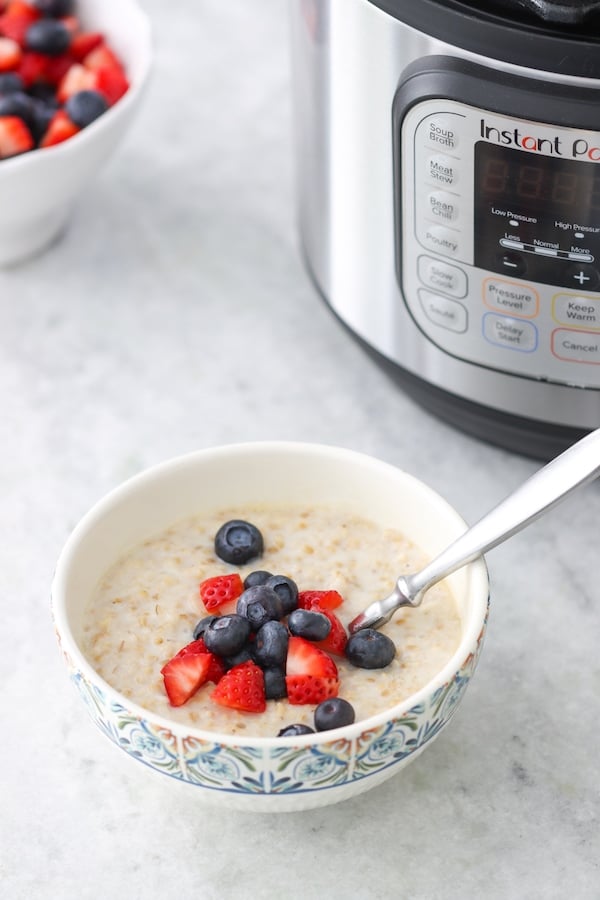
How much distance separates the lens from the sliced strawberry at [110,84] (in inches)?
47.4

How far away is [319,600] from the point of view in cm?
80

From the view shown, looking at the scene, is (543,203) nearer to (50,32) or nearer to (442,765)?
(442,765)

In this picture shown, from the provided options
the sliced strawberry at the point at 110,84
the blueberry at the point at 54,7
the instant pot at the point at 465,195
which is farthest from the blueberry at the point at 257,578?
the blueberry at the point at 54,7

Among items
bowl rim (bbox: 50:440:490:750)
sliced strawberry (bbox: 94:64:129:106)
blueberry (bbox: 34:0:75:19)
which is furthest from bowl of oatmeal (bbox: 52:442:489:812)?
blueberry (bbox: 34:0:75:19)

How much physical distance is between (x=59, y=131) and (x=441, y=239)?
439mm

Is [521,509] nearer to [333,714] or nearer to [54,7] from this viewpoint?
[333,714]

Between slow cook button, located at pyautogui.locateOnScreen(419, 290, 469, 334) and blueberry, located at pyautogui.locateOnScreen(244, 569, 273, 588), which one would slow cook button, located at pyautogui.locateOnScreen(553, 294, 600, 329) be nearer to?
slow cook button, located at pyautogui.locateOnScreen(419, 290, 469, 334)

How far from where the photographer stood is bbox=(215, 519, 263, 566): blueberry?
2.76 feet

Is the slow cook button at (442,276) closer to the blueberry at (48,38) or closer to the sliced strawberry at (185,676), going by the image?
the sliced strawberry at (185,676)

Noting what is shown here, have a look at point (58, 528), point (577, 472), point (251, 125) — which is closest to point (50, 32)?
point (251, 125)

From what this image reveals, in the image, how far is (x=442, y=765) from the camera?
0.82 meters

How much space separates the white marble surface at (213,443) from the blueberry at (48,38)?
0.47ft

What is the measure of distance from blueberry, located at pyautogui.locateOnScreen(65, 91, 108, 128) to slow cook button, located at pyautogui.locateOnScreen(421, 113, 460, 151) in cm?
44

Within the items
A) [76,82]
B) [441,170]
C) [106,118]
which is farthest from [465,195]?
[76,82]
